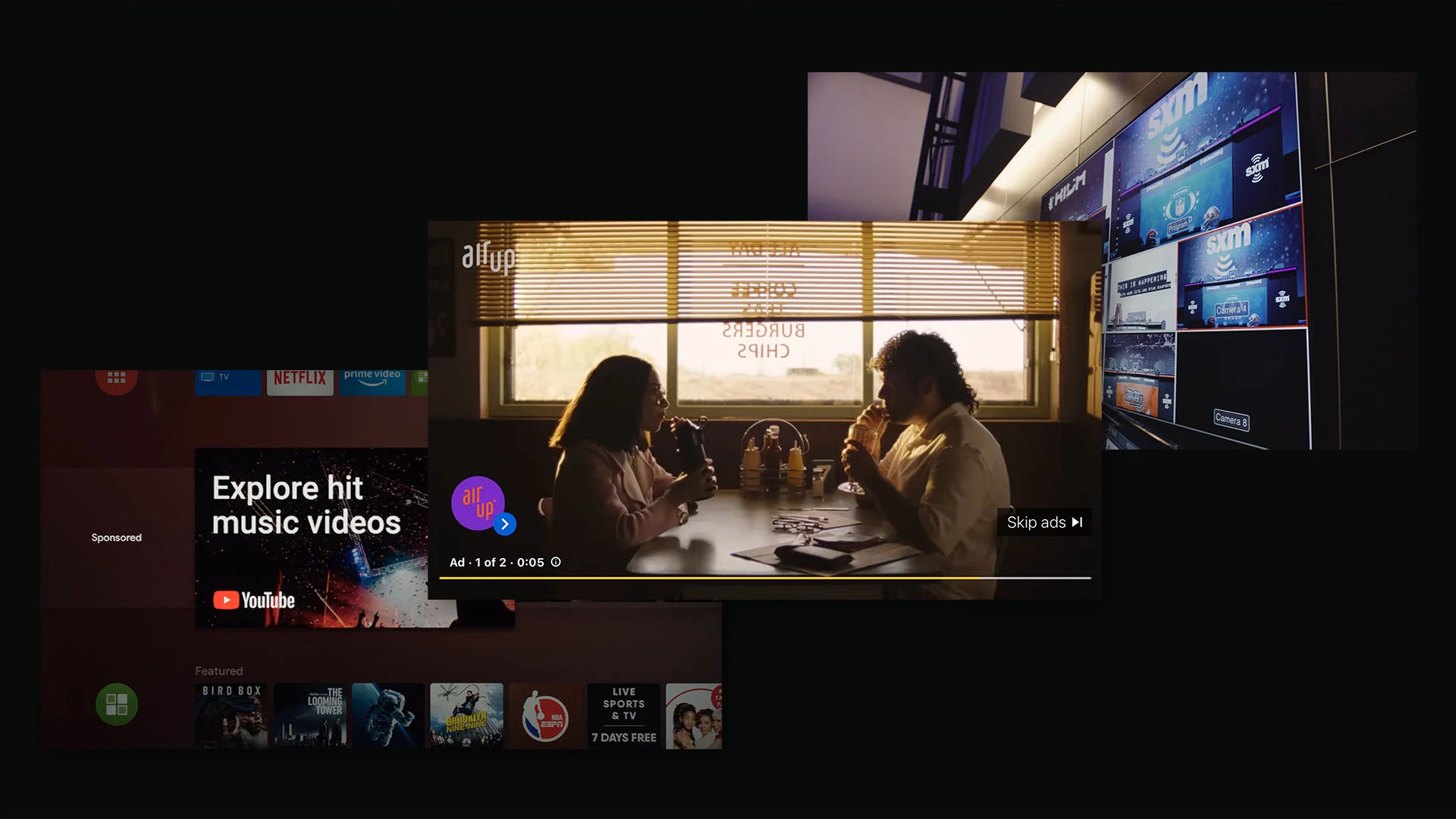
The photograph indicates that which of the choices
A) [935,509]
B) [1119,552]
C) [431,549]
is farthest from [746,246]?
[1119,552]

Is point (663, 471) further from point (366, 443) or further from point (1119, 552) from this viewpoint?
point (1119, 552)

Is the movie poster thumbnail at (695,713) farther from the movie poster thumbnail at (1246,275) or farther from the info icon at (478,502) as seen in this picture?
the movie poster thumbnail at (1246,275)

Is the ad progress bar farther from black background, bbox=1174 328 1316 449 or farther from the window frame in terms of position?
black background, bbox=1174 328 1316 449

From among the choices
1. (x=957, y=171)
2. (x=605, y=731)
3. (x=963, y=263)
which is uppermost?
(x=957, y=171)

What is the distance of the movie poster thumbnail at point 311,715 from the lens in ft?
7.55

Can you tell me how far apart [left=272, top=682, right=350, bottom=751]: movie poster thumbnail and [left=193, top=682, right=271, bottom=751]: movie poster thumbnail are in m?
0.04

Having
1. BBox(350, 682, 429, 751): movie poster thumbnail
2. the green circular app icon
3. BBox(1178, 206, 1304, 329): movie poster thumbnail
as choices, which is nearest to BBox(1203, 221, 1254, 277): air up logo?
BBox(1178, 206, 1304, 329): movie poster thumbnail

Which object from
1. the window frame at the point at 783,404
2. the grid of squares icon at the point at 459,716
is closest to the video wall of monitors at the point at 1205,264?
the window frame at the point at 783,404

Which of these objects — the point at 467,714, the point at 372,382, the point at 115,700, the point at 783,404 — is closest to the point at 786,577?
the point at 783,404

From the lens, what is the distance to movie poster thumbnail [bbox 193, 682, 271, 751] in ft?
7.54

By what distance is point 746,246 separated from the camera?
2.12m

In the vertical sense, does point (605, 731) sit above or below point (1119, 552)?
below

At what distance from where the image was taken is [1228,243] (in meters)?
2.05

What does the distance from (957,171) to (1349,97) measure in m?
0.91
